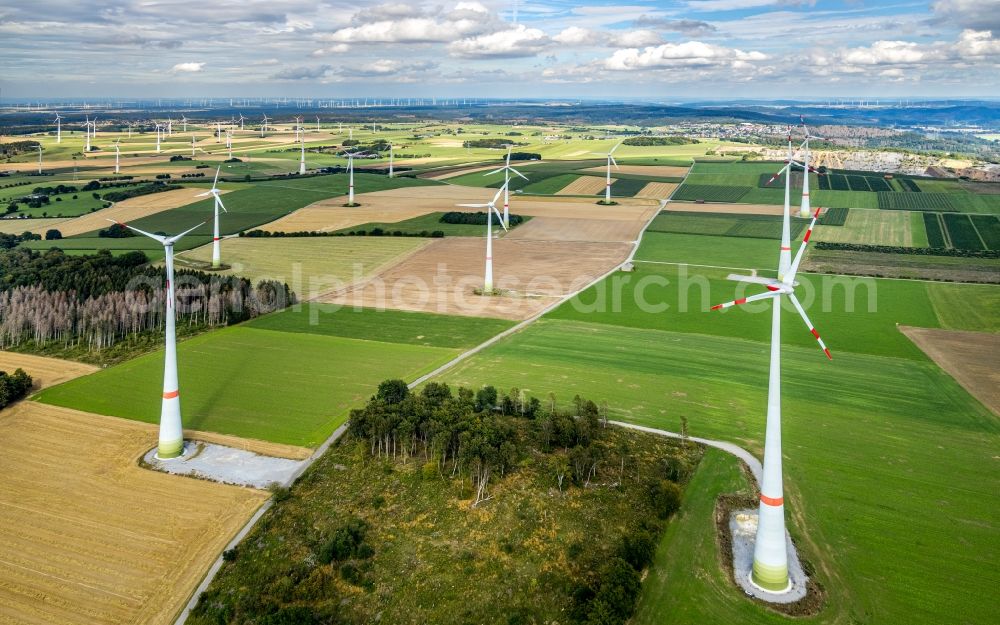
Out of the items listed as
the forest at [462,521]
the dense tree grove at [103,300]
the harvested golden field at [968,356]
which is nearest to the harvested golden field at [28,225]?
the dense tree grove at [103,300]

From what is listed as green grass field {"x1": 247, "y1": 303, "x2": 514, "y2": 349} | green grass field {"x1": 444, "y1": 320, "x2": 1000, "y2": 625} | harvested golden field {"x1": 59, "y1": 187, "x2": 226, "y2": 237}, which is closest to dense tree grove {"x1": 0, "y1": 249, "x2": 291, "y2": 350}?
green grass field {"x1": 247, "y1": 303, "x2": 514, "y2": 349}

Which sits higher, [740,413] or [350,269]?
[350,269]

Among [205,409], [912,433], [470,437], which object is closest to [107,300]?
[205,409]

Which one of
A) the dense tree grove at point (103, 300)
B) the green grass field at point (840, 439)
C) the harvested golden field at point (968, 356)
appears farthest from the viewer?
the dense tree grove at point (103, 300)

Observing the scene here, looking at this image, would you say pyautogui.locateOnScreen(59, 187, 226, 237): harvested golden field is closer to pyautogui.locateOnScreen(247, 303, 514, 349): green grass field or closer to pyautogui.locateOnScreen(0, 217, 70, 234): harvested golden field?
pyautogui.locateOnScreen(0, 217, 70, 234): harvested golden field

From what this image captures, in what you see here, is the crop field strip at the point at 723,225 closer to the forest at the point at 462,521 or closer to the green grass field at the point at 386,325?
the green grass field at the point at 386,325

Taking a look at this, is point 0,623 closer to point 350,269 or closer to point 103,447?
point 103,447

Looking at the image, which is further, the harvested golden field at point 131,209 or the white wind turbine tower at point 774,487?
the harvested golden field at point 131,209
